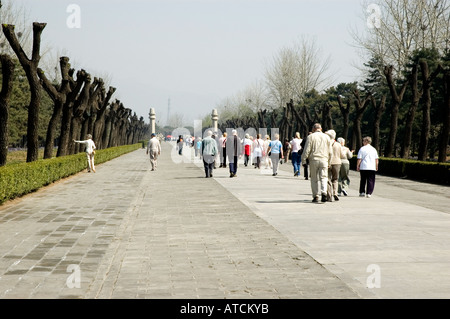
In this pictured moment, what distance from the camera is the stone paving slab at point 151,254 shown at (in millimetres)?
6086

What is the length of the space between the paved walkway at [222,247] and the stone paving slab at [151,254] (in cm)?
2

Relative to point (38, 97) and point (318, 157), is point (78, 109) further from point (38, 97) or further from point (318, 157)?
point (318, 157)

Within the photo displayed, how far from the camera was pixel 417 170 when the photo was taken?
24.7m

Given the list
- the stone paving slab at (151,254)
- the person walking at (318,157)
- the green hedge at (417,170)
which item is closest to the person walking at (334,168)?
the person walking at (318,157)

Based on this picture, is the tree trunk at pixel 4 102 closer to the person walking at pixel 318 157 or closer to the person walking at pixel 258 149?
the person walking at pixel 318 157

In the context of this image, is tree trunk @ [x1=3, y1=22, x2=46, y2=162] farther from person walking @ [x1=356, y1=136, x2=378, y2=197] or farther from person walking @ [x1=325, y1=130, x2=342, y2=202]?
person walking @ [x1=356, y1=136, x2=378, y2=197]

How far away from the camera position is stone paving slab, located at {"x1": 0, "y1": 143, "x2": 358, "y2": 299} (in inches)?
240

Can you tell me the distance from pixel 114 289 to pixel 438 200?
11.9m

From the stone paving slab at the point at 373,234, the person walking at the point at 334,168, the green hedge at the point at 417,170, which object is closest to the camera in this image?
the stone paving slab at the point at 373,234

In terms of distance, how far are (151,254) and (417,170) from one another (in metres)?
18.9

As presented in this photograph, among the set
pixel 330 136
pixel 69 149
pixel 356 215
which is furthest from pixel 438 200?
pixel 69 149

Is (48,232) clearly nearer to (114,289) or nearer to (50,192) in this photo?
(114,289)

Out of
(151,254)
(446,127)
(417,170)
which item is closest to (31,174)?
(151,254)

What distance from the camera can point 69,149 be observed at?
30438 millimetres
